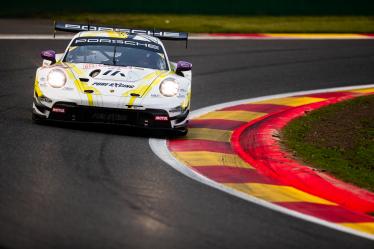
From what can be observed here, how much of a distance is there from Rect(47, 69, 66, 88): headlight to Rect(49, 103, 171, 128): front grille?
0.29m

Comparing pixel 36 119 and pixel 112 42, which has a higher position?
pixel 112 42

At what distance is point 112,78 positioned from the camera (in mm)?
10656

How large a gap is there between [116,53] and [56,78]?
3.90 ft

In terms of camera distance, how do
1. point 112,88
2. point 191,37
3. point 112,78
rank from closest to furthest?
point 112,88
point 112,78
point 191,37

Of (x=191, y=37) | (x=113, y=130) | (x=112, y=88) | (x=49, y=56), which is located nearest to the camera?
(x=112, y=88)

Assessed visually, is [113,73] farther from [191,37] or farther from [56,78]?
[191,37]

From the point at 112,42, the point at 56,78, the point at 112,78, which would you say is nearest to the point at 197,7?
the point at 112,42

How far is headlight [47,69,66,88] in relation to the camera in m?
10.5

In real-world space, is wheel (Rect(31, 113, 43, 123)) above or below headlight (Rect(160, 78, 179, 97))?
below

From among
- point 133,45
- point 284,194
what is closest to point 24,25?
point 133,45

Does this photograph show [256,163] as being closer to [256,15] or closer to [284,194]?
[284,194]

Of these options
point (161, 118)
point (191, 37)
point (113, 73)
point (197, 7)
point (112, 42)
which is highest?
point (112, 42)

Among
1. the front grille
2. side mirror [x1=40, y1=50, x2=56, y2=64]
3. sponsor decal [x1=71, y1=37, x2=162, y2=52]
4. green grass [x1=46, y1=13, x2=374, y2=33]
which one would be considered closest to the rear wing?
sponsor decal [x1=71, y1=37, x2=162, y2=52]

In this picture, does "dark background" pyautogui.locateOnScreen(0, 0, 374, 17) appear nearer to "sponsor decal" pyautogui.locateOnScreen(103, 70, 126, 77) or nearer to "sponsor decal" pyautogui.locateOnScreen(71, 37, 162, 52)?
"sponsor decal" pyautogui.locateOnScreen(71, 37, 162, 52)
